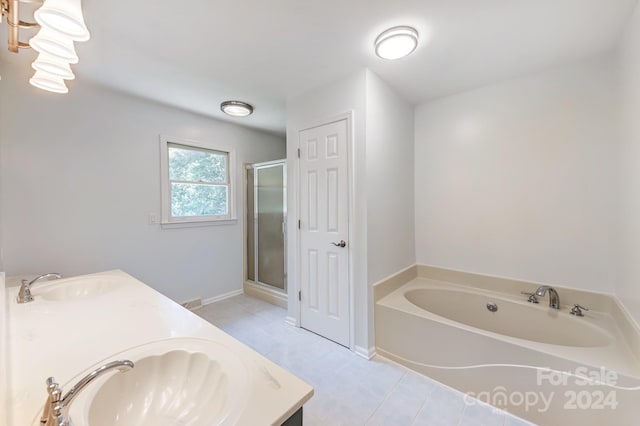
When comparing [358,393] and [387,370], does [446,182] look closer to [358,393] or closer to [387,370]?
[387,370]

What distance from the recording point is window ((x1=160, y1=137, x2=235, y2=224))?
2.79 meters

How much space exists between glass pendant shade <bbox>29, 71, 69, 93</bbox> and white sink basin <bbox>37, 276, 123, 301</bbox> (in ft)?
3.52

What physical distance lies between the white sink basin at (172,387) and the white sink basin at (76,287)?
0.97 metres

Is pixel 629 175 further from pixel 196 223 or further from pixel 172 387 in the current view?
pixel 196 223

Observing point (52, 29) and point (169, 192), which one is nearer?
point (52, 29)

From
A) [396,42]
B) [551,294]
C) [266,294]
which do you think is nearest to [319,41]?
[396,42]

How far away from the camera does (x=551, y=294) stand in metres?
1.94

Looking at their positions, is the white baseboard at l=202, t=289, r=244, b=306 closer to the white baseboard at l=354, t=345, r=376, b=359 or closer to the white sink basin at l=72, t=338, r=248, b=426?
the white baseboard at l=354, t=345, r=376, b=359

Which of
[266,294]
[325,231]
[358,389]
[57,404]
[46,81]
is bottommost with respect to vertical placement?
[358,389]

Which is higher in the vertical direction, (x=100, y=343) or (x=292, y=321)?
(x=100, y=343)

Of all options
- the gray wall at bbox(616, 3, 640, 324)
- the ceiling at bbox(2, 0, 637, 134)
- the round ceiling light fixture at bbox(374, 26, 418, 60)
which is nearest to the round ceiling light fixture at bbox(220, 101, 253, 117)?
the ceiling at bbox(2, 0, 637, 134)

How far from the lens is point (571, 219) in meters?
1.95

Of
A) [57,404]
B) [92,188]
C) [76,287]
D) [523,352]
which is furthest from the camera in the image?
[92,188]

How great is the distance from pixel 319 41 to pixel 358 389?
2.33 meters
